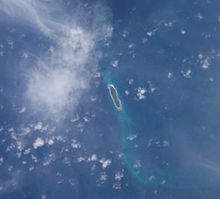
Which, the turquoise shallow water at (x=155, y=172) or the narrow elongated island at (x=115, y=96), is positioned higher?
the narrow elongated island at (x=115, y=96)

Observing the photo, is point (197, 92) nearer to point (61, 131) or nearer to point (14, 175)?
point (61, 131)

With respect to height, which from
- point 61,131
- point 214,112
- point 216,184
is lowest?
point 216,184

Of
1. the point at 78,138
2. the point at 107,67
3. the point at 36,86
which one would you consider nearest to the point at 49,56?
the point at 36,86

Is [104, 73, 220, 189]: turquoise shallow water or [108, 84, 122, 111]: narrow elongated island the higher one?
[108, 84, 122, 111]: narrow elongated island

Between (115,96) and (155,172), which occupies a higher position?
(115,96)

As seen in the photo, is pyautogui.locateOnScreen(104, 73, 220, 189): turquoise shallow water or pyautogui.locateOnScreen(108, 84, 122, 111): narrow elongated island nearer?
pyautogui.locateOnScreen(104, 73, 220, 189): turquoise shallow water

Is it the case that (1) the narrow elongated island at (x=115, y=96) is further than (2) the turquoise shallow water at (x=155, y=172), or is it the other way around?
(1) the narrow elongated island at (x=115, y=96)

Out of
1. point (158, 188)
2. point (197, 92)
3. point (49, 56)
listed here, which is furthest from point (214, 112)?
point (49, 56)

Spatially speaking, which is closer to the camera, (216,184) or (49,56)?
(216,184)

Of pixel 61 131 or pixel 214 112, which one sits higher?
pixel 61 131

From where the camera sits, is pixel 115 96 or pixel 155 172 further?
pixel 115 96
